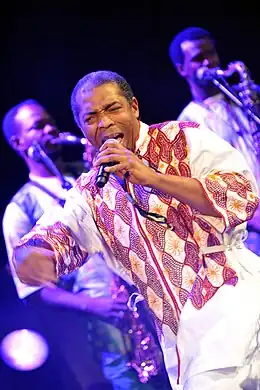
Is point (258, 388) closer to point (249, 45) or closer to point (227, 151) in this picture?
point (227, 151)

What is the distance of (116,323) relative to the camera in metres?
4.44

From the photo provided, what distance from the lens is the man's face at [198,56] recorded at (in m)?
4.89

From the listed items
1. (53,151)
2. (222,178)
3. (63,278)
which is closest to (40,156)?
(53,151)

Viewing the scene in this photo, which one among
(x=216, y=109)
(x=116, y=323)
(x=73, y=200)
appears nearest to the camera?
(x=73, y=200)

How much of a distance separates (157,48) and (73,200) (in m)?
2.88

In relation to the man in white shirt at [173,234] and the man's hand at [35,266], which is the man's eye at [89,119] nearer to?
the man in white shirt at [173,234]

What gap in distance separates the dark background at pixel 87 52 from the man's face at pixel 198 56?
75cm

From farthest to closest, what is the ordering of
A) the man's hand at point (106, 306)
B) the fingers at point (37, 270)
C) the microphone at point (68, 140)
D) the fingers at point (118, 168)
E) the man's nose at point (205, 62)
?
the man's nose at point (205, 62), the microphone at point (68, 140), the man's hand at point (106, 306), the fingers at point (37, 270), the fingers at point (118, 168)

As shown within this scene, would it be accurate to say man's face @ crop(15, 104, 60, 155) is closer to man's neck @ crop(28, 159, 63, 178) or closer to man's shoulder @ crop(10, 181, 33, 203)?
man's neck @ crop(28, 159, 63, 178)

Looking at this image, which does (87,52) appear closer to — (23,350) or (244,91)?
(244,91)

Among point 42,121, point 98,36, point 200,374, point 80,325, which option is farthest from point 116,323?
point 98,36

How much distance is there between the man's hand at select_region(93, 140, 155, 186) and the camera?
8.23 feet

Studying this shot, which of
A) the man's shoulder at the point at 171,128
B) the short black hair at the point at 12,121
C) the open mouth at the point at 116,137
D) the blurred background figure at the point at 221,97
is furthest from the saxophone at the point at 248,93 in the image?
the open mouth at the point at 116,137

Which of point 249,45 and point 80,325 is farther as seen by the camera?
point 249,45
